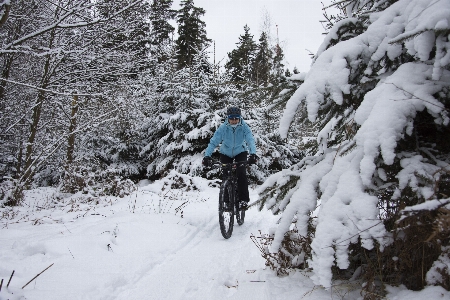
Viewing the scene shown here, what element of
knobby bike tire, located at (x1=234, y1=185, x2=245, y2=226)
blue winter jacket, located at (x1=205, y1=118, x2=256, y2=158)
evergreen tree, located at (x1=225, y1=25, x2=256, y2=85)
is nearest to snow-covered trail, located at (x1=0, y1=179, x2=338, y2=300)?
knobby bike tire, located at (x1=234, y1=185, x2=245, y2=226)

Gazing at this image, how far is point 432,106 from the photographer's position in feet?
5.35

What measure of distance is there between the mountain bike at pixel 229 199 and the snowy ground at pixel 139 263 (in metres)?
0.25

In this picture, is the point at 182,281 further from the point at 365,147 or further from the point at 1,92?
the point at 1,92

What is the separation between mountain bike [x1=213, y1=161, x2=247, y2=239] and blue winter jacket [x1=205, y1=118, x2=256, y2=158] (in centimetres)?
31

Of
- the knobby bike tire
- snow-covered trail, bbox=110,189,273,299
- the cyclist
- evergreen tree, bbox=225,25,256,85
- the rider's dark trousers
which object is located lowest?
snow-covered trail, bbox=110,189,273,299

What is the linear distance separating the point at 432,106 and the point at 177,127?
1032 centimetres

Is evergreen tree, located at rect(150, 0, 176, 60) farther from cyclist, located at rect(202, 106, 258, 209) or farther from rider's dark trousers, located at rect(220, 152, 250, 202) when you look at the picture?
rider's dark trousers, located at rect(220, 152, 250, 202)

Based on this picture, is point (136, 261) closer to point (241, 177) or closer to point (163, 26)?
point (241, 177)

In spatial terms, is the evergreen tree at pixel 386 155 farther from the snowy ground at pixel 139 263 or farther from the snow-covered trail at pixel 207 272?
the snow-covered trail at pixel 207 272

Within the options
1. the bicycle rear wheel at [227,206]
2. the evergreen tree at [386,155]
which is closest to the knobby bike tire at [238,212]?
the bicycle rear wheel at [227,206]

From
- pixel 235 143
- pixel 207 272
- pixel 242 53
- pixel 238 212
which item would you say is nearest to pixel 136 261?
pixel 207 272

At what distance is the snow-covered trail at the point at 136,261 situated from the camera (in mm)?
2592

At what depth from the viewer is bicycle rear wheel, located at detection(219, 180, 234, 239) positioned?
15.4ft

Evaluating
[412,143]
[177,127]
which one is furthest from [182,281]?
[177,127]
